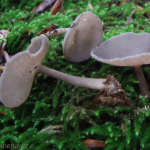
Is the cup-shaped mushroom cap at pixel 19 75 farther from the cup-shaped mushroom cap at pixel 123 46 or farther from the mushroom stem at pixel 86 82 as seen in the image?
the cup-shaped mushroom cap at pixel 123 46

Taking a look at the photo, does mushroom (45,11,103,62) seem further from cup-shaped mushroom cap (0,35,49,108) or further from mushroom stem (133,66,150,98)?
mushroom stem (133,66,150,98)

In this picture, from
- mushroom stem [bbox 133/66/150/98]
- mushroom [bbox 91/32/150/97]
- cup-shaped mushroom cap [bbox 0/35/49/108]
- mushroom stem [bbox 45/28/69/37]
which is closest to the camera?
cup-shaped mushroom cap [bbox 0/35/49/108]

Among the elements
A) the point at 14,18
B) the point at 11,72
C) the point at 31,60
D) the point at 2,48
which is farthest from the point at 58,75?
the point at 14,18

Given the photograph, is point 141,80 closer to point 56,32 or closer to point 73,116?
point 73,116

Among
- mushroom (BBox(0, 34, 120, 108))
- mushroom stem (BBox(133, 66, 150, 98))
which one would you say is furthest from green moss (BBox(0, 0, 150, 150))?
mushroom (BBox(0, 34, 120, 108))

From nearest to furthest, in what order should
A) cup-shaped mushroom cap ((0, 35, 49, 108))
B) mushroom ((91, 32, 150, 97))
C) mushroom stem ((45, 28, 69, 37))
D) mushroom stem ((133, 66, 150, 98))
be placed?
cup-shaped mushroom cap ((0, 35, 49, 108))
mushroom stem ((133, 66, 150, 98))
mushroom ((91, 32, 150, 97))
mushroom stem ((45, 28, 69, 37))

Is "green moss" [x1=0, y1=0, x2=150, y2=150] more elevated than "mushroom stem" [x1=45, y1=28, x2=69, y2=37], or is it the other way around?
"mushroom stem" [x1=45, y1=28, x2=69, y2=37]

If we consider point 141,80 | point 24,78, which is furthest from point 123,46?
point 24,78
